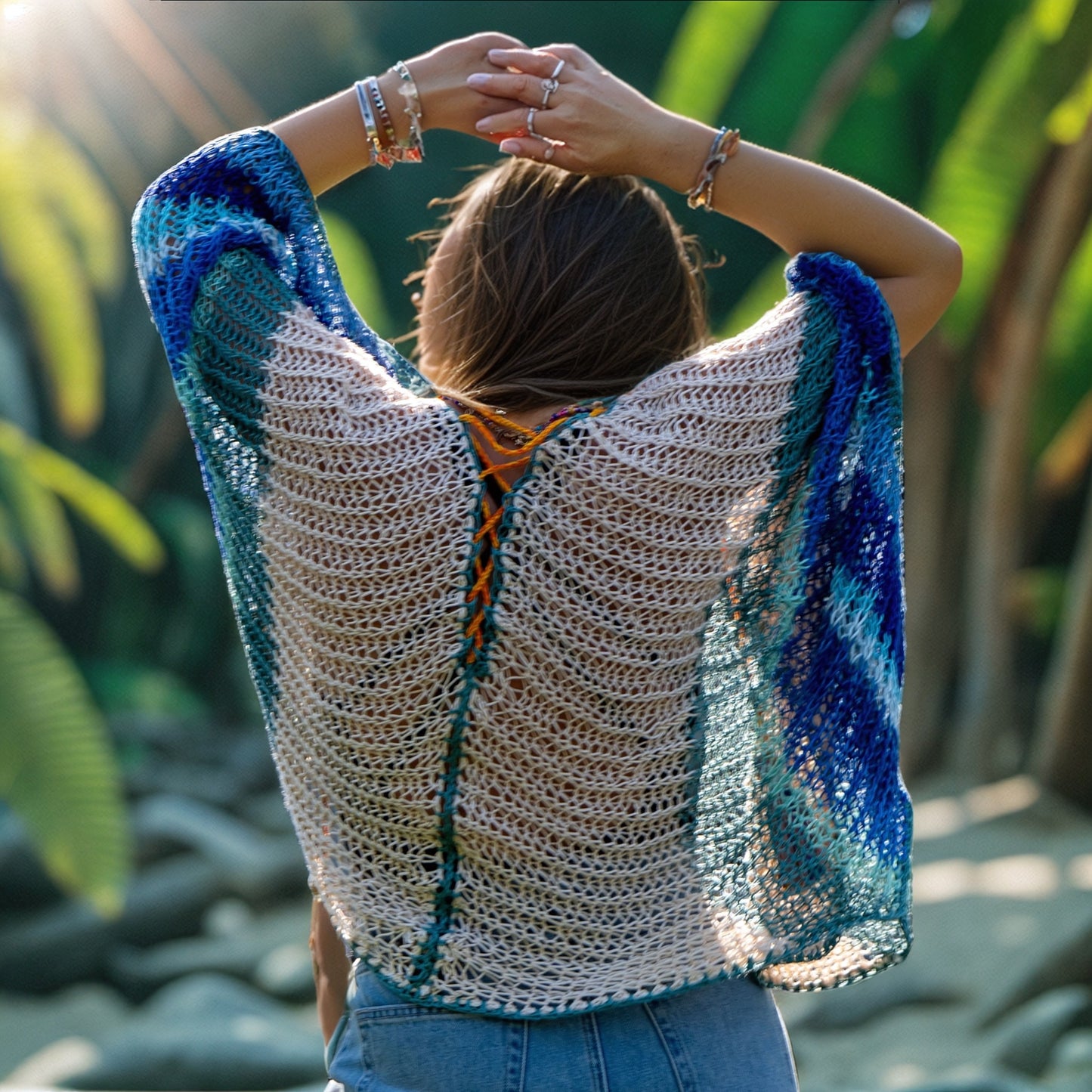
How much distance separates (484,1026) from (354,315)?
812mm

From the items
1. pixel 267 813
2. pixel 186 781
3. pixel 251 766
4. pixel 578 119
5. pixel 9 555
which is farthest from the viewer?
pixel 251 766

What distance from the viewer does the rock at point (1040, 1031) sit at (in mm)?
4023

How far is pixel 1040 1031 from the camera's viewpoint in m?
4.05

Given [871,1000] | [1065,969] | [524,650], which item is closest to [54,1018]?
[871,1000]

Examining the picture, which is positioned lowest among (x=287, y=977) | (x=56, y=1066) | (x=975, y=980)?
(x=287, y=977)

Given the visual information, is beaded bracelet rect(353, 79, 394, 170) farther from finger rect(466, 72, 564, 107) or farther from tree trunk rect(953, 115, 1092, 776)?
tree trunk rect(953, 115, 1092, 776)

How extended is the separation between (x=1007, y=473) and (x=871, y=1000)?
2.82 metres

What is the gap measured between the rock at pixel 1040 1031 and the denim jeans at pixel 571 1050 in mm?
3116

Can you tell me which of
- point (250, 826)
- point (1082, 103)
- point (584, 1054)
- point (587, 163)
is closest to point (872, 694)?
point (584, 1054)

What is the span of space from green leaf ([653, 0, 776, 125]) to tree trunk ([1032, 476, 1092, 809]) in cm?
250

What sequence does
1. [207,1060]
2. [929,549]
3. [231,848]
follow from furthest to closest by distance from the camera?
1. [929,549]
2. [231,848]
3. [207,1060]

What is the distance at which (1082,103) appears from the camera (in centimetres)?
398

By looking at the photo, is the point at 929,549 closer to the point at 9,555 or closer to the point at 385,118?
the point at 9,555

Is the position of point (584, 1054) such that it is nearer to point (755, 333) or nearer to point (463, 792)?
point (463, 792)
